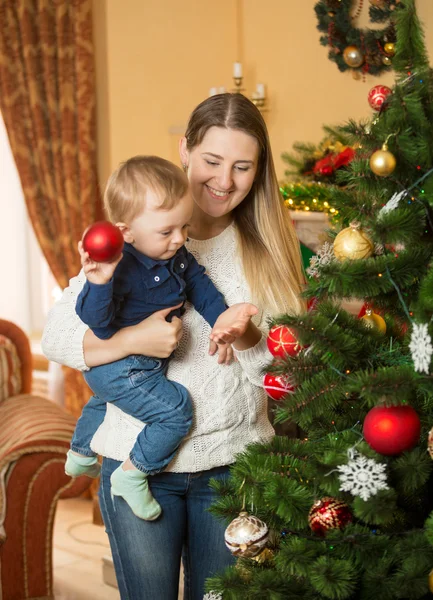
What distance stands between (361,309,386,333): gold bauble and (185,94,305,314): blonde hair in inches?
12.2

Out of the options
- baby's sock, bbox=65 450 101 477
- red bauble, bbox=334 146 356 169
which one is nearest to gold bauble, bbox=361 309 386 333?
baby's sock, bbox=65 450 101 477

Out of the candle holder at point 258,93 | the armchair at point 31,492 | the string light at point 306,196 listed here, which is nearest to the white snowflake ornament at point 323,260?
the armchair at point 31,492

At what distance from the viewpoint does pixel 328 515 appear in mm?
1197

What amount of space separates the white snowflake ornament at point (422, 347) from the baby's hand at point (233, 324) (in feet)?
1.53

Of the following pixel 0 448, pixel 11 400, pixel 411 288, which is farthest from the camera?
pixel 11 400

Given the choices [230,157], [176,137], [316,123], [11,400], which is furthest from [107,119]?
[230,157]

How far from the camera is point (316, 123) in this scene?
14.2ft

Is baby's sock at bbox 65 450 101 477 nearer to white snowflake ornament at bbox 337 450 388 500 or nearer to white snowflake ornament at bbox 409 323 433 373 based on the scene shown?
white snowflake ornament at bbox 337 450 388 500

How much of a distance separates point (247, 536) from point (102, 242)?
53 cm

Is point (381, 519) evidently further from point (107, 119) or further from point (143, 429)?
point (107, 119)

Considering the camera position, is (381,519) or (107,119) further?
(107,119)

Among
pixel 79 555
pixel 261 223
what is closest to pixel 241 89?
pixel 79 555

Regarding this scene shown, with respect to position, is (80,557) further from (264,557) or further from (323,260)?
(323,260)

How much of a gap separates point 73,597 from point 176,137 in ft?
7.93
